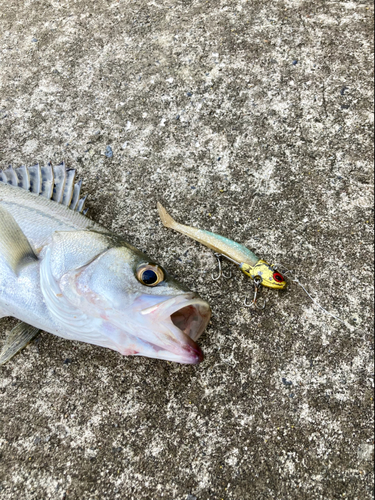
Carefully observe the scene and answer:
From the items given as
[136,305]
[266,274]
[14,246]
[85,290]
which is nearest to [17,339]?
[14,246]

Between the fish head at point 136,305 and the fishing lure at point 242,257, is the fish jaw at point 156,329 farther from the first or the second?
the fishing lure at point 242,257

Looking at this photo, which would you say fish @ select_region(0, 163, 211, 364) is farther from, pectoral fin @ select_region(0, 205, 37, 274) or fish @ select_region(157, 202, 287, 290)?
fish @ select_region(157, 202, 287, 290)

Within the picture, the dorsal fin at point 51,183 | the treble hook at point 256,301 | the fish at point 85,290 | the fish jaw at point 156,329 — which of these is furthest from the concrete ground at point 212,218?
the fish jaw at point 156,329

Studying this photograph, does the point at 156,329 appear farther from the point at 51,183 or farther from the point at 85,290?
the point at 51,183

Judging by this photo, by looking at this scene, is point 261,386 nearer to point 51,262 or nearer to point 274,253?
point 274,253

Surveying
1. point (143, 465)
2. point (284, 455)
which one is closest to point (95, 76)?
point (143, 465)

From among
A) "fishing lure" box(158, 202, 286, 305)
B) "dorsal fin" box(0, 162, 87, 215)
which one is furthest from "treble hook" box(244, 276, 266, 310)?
"dorsal fin" box(0, 162, 87, 215)
